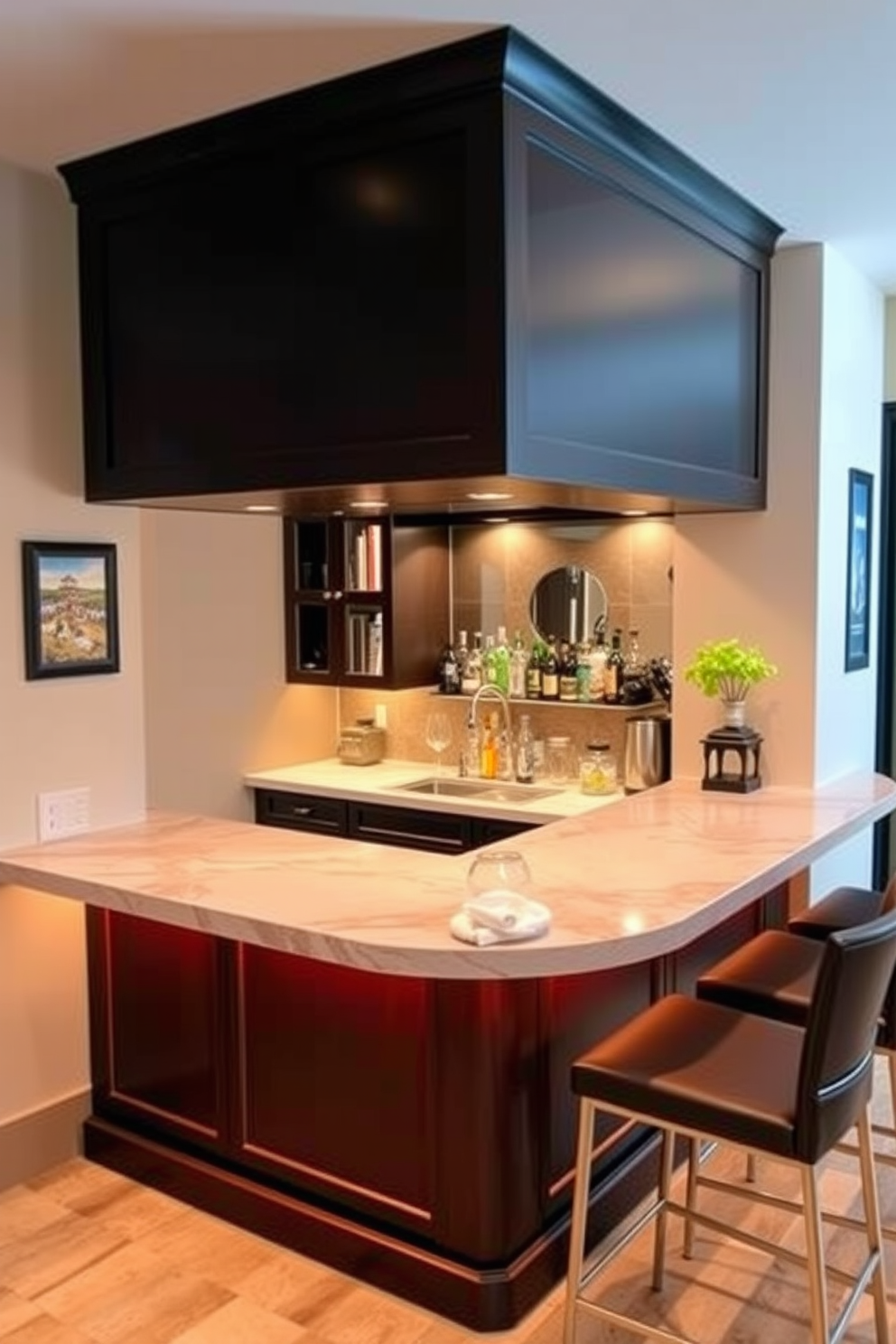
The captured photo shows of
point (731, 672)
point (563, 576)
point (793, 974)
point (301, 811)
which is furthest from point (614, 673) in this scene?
point (793, 974)

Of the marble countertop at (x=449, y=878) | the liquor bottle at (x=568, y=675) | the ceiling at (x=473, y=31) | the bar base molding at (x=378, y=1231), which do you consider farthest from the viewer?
the liquor bottle at (x=568, y=675)

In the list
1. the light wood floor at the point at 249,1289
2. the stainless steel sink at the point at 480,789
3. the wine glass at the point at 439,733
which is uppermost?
the wine glass at the point at 439,733

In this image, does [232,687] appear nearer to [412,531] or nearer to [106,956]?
[412,531]

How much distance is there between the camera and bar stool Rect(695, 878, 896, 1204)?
264cm

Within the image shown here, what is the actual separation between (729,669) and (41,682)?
2057 mm

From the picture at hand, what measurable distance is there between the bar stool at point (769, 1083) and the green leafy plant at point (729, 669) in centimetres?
132

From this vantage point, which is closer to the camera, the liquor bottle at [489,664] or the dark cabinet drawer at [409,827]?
the dark cabinet drawer at [409,827]

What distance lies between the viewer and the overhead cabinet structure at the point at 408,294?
2281 millimetres

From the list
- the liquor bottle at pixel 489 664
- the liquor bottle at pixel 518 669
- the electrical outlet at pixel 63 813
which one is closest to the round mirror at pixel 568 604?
the liquor bottle at pixel 518 669

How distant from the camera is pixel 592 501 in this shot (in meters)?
3.19

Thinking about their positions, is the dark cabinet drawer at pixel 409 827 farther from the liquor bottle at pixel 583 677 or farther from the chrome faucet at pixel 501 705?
the liquor bottle at pixel 583 677

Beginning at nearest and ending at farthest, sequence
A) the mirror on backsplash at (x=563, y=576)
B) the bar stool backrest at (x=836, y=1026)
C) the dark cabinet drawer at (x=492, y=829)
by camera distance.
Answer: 1. the bar stool backrest at (x=836, y=1026)
2. the dark cabinet drawer at (x=492, y=829)
3. the mirror on backsplash at (x=563, y=576)

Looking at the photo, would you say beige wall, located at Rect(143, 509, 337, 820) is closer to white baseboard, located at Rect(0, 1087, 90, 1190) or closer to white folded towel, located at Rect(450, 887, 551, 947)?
white baseboard, located at Rect(0, 1087, 90, 1190)

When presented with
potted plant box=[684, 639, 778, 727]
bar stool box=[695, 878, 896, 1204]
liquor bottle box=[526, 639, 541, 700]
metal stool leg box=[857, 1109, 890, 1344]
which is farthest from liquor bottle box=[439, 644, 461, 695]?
metal stool leg box=[857, 1109, 890, 1344]
